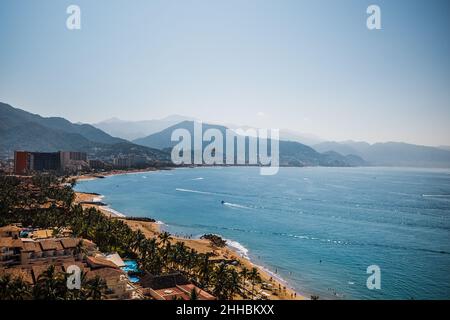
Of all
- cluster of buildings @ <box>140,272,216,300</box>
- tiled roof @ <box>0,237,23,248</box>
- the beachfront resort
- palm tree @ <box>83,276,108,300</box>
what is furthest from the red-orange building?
palm tree @ <box>83,276,108,300</box>

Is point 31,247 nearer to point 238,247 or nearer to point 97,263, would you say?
point 97,263

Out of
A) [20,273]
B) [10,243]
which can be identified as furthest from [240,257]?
[20,273]

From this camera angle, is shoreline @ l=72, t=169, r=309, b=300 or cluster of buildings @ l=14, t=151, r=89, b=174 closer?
shoreline @ l=72, t=169, r=309, b=300

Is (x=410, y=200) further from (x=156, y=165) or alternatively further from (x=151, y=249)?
(x=156, y=165)

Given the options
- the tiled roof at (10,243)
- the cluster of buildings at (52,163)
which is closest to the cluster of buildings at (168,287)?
the tiled roof at (10,243)

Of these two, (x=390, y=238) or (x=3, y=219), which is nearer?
(x=3, y=219)

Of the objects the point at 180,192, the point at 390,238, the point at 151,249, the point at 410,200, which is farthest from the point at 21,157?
the point at 410,200

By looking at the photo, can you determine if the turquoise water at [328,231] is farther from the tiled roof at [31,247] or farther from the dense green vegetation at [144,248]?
the tiled roof at [31,247]

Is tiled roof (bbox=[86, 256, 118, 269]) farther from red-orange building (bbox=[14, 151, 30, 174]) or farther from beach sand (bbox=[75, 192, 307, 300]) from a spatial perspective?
red-orange building (bbox=[14, 151, 30, 174])
